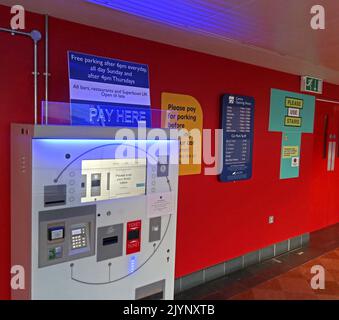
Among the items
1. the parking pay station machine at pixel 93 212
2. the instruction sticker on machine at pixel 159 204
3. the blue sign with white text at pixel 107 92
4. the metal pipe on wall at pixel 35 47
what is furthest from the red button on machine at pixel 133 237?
the metal pipe on wall at pixel 35 47

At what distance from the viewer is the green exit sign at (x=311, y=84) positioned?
13.7 feet

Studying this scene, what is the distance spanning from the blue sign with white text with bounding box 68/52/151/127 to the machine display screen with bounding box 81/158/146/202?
31 centimetres

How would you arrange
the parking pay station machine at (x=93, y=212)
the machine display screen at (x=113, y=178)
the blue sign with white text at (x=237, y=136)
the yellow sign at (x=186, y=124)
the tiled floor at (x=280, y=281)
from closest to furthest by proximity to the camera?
the parking pay station machine at (x=93, y=212)
the machine display screen at (x=113, y=178)
the yellow sign at (x=186, y=124)
the tiled floor at (x=280, y=281)
the blue sign with white text at (x=237, y=136)

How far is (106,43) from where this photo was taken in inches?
97.1

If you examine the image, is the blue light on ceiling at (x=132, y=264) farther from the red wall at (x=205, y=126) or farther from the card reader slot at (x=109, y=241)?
the red wall at (x=205, y=126)

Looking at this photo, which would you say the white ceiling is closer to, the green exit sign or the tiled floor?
the green exit sign

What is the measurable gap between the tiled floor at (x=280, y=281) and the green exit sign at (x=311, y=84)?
219 centimetres

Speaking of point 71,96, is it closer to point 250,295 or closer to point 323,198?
point 250,295

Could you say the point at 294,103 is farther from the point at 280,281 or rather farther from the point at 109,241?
the point at 109,241

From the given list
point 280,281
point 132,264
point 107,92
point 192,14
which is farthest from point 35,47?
point 280,281

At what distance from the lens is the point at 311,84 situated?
14.1 feet

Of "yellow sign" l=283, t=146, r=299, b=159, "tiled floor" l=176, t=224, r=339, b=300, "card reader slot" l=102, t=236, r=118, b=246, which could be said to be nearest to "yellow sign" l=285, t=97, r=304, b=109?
"yellow sign" l=283, t=146, r=299, b=159

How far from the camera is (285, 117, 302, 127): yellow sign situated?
4.05 meters
